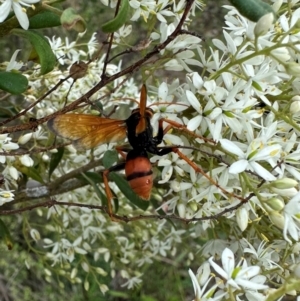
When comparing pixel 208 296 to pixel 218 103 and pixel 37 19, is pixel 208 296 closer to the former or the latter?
pixel 218 103

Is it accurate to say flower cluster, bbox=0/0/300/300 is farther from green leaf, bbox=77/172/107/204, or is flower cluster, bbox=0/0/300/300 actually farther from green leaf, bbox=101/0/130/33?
green leaf, bbox=77/172/107/204

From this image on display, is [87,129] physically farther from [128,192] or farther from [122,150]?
[128,192]

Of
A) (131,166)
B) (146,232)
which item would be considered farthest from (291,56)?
(146,232)

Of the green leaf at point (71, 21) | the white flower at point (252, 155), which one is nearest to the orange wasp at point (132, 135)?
the white flower at point (252, 155)

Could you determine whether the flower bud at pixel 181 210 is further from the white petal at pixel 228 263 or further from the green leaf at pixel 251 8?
the green leaf at pixel 251 8

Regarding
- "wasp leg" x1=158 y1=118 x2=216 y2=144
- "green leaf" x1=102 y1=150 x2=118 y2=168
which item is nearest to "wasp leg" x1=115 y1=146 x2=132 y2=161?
"green leaf" x1=102 y1=150 x2=118 y2=168
